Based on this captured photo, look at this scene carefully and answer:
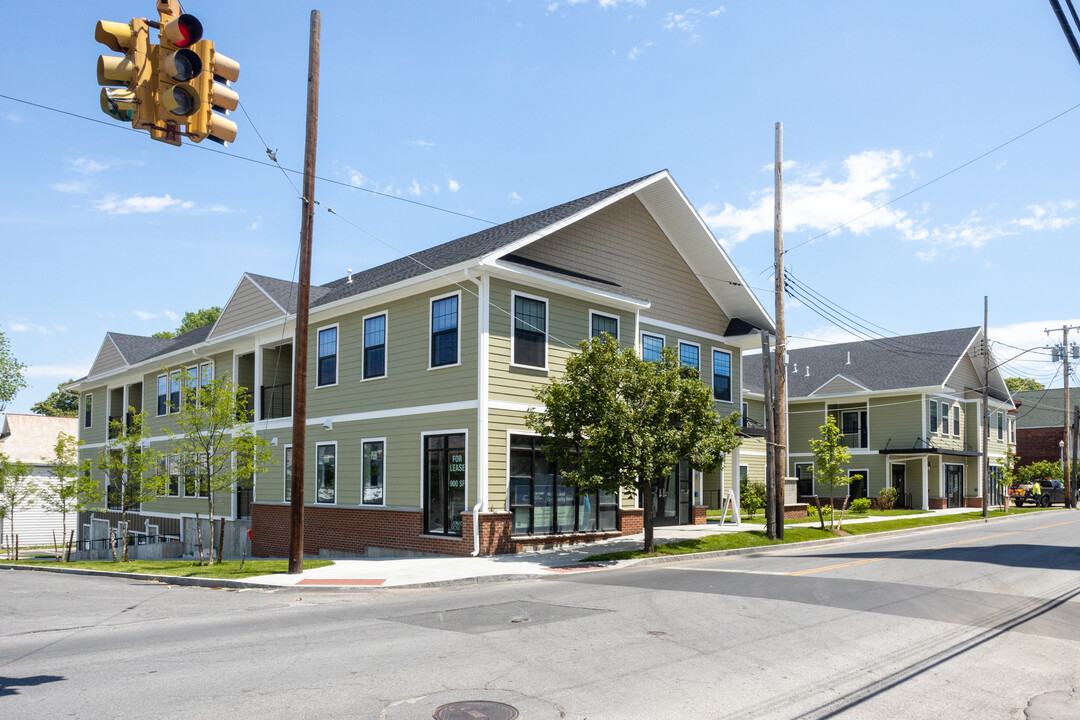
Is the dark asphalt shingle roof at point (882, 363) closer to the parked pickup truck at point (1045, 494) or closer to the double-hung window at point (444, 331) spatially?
the parked pickup truck at point (1045, 494)

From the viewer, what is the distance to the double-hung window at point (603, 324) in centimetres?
2333

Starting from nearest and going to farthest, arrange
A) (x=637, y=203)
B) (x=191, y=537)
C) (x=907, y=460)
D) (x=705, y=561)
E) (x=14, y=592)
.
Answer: (x=14, y=592)
(x=705, y=561)
(x=637, y=203)
(x=191, y=537)
(x=907, y=460)

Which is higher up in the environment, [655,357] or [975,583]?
[655,357]

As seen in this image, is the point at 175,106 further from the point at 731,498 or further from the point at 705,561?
the point at 731,498

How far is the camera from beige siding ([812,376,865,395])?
48100mm

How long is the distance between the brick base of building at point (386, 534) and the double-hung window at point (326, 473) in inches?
15.3

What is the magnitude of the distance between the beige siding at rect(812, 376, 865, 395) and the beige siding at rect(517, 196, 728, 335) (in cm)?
2158

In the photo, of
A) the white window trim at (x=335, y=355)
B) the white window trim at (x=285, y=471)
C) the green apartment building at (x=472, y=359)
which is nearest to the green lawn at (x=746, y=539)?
the green apartment building at (x=472, y=359)

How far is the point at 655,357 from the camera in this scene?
1036 inches

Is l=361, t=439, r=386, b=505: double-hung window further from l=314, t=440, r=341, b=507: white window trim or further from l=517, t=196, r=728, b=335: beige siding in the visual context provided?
l=517, t=196, r=728, b=335: beige siding

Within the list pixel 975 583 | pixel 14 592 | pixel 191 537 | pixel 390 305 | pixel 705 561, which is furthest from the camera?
pixel 191 537

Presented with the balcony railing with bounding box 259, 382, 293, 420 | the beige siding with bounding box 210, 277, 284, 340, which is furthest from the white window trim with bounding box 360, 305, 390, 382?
the balcony railing with bounding box 259, 382, 293, 420

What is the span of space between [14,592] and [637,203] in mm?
18859

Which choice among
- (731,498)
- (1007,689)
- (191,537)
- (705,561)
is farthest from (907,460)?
(1007,689)
